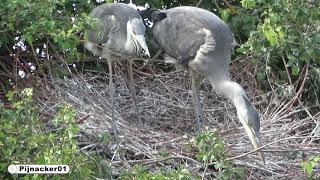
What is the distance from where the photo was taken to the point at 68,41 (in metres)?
6.21

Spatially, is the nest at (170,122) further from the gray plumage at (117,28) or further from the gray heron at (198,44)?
the gray plumage at (117,28)

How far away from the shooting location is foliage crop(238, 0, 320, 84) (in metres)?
6.42

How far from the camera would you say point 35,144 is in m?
5.43

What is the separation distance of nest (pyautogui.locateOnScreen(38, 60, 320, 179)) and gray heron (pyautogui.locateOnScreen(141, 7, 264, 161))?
1.00ft

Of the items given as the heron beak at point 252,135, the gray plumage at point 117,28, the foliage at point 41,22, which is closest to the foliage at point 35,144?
the foliage at point 41,22

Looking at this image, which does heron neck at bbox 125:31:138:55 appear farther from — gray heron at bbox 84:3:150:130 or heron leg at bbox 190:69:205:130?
heron leg at bbox 190:69:205:130

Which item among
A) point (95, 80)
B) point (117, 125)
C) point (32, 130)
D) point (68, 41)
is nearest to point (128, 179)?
point (32, 130)

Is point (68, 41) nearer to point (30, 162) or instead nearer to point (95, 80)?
point (30, 162)

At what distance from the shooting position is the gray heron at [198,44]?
7410 mm

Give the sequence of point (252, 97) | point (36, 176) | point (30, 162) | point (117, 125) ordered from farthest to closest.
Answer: point (252, 97), point (117, 125), point (30, 162), point (36, 176)

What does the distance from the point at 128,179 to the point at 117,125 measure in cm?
187

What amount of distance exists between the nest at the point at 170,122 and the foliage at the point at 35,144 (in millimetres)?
744

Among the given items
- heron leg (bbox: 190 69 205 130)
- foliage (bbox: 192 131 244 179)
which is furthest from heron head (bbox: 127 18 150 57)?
foliage (bbox: 192 131 244 179)

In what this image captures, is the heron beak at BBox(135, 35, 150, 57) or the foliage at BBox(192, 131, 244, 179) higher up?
the heron beak at BBox(135, 35, 150, 57)
